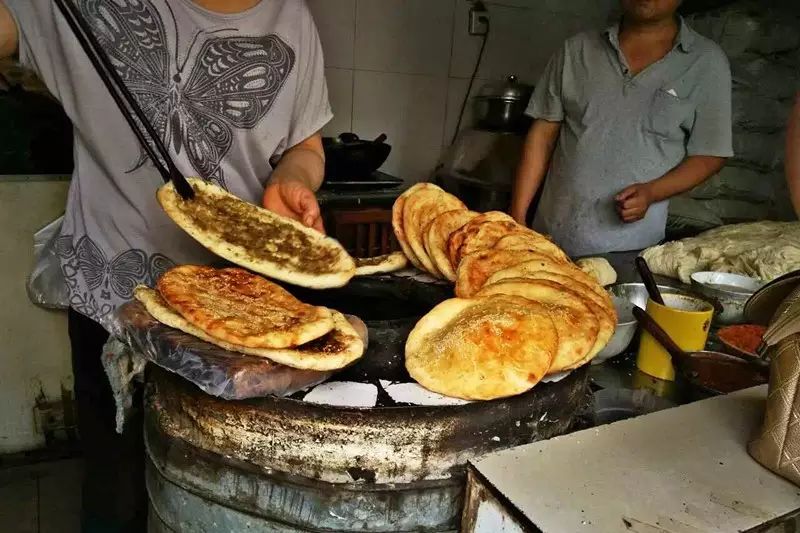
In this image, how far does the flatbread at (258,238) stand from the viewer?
138 cm

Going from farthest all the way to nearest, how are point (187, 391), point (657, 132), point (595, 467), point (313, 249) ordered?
1. point (657, 132)
2. point (313, 249)
3. point (187, 391)
4. point (595, 467)

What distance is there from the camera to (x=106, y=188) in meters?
1.75

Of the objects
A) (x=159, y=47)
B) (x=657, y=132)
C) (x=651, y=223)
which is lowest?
(x=651, y=223)

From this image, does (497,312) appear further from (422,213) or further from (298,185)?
(298,185)

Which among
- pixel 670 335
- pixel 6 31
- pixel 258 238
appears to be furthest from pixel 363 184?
pixel 670 335

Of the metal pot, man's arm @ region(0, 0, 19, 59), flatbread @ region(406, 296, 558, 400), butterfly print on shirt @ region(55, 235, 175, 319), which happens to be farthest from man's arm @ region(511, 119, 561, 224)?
man's arm @ region(0, 0, 19, 59)

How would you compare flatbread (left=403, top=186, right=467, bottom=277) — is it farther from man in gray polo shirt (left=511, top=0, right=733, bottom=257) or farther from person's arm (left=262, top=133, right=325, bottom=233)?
man in gray polo shirt (left=511, top=0, right=733, bottom=257)

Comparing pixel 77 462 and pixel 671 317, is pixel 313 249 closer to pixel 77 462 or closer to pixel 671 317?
pixel 671 317

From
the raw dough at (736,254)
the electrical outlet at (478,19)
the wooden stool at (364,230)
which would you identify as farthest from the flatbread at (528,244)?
the electrical outlet at (478,19)

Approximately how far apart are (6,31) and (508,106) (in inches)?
117

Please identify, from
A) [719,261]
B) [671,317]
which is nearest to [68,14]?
[671,317]

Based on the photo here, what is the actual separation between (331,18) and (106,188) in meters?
2.47

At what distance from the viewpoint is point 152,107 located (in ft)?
5.53

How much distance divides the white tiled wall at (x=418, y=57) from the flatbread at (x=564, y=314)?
2.93 metres
